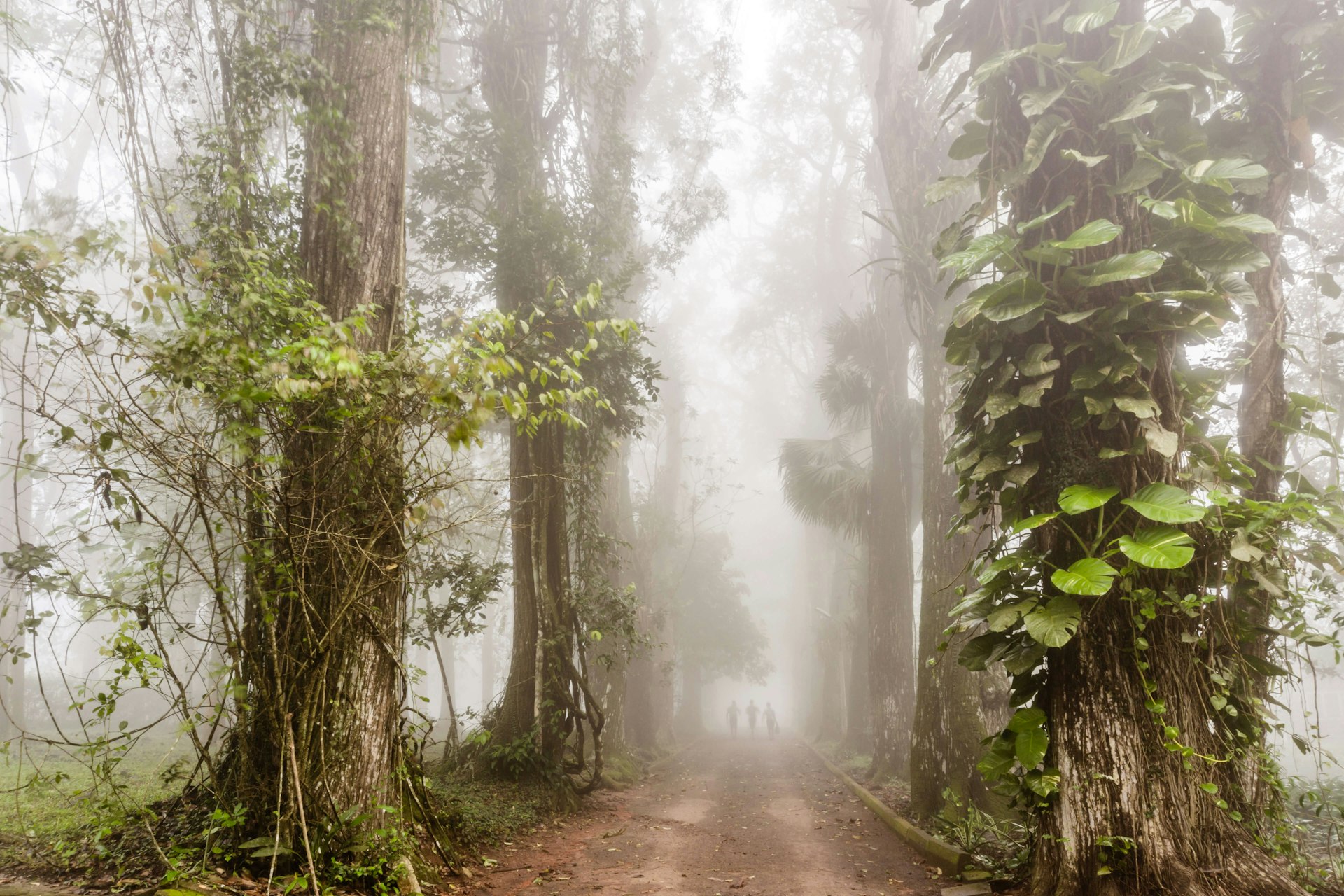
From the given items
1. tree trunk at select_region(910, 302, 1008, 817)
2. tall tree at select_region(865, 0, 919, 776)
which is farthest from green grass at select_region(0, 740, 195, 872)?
tall tree at select_region(865, 0, 919, 776)

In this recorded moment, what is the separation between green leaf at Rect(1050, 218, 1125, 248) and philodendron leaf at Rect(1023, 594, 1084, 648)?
68.7 inches

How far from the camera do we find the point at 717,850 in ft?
21.2

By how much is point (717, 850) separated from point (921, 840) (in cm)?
177

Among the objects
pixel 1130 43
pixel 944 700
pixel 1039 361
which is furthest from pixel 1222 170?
pixel 944 700

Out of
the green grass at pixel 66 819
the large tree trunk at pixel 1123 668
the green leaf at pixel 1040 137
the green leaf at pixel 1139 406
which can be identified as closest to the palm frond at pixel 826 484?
the large tree trunk at pixel 1123 668

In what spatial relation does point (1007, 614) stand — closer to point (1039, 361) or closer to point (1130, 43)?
point (1039, 361)

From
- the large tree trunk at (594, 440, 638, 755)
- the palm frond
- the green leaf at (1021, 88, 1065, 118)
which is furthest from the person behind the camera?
the palm frond

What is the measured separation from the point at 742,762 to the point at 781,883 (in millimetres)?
11377

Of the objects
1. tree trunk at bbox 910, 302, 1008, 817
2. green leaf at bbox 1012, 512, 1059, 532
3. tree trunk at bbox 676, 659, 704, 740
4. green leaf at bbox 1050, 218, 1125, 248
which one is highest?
green leaf at bbox 1050, 218, 1125, 248

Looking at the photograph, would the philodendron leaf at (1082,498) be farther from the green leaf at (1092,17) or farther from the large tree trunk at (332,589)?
the large tree trunk at (332,589)

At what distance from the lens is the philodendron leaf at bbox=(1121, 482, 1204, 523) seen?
322 centimetres

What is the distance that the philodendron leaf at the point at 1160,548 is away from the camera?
10.4 feet

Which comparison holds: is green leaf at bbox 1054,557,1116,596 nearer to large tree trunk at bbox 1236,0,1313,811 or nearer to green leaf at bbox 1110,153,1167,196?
large tree trunk at bbox 1236,0,1313,811

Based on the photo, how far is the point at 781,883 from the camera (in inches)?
208
